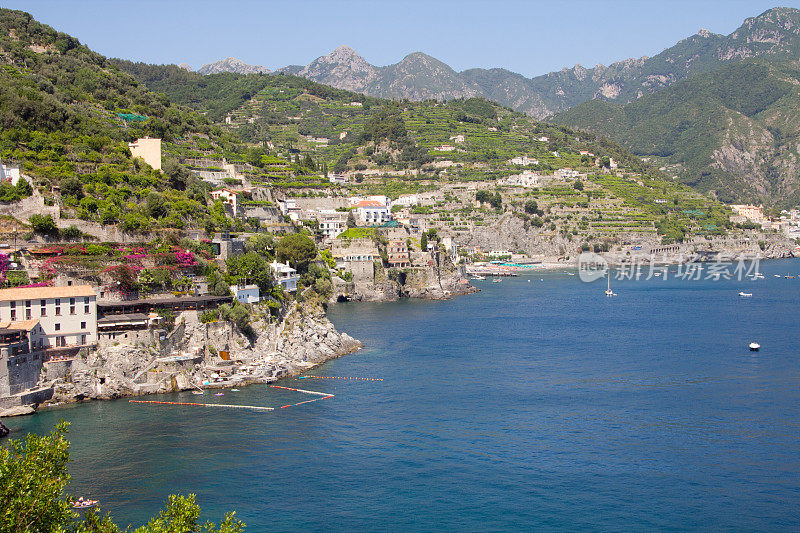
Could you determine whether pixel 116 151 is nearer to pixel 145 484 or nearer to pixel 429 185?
pixel 145 484

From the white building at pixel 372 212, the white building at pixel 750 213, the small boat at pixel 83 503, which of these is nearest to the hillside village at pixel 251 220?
the white building at pixel 372 212

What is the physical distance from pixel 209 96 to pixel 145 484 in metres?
146

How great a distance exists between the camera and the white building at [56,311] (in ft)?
115

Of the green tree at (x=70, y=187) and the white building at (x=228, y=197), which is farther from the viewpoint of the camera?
the white building at (x=228, y=197)

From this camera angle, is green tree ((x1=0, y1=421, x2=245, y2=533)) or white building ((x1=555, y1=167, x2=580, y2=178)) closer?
green tree ((x1=0, y1=421, x2=245, y2=533))

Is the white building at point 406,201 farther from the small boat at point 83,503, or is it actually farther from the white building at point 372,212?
the small boat at point 83,503

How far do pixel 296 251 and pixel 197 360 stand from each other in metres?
22.6

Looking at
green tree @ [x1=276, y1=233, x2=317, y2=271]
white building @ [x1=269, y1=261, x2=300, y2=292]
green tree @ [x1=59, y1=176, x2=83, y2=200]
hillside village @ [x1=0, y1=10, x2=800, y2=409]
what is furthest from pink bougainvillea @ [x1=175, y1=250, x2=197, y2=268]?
green tree @ [x1=276, y1=233, x2=317, y2=271]

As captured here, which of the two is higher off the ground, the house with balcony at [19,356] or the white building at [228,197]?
the white building at [228,197]

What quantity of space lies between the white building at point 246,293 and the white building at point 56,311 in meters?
9.02

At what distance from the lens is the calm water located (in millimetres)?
25203

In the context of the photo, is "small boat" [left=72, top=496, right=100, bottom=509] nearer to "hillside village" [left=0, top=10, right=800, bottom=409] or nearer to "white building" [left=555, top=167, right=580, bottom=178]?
"hillside village" [left=0, top=10, right=800, bottom=409]

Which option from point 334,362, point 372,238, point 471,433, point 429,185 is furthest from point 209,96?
point 471,433

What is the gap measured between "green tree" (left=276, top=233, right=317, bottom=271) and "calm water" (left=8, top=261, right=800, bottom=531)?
1301cm
